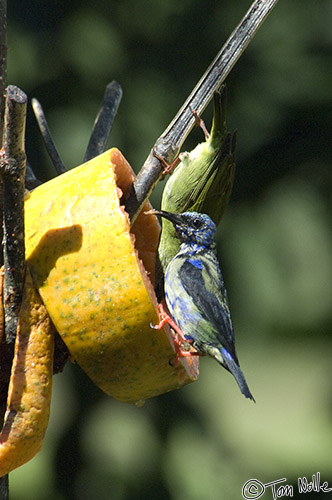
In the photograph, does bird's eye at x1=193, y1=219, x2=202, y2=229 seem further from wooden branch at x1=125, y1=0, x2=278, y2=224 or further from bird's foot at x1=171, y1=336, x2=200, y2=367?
wooden branch at x1=125, y1=0, x2=278, y2=224

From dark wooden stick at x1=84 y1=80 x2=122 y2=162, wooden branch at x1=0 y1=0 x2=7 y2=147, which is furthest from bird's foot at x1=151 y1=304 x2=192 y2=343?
dark wooden stick at x1=84 y1=80 x2=122 y2=162

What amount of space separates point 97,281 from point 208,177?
6.79 feet

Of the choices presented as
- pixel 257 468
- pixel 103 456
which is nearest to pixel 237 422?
pixel 257 468

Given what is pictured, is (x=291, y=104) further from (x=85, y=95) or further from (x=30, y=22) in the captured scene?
(x=30, y=22)

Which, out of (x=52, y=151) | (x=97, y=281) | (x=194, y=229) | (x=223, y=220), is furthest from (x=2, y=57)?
(x=223, y=220)

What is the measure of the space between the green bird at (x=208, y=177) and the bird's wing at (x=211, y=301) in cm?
102

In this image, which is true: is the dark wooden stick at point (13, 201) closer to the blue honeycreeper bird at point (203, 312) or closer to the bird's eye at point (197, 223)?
the blue honeycreeper bird at point (203, 312)

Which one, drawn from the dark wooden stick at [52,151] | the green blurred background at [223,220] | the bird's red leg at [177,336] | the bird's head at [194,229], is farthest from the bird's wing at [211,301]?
the green blurred background at [223,220]

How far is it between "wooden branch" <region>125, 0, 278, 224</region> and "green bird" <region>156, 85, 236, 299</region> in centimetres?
144

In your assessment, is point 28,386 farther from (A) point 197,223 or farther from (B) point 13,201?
(A) point 197,223

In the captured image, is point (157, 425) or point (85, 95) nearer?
point (157, 425)

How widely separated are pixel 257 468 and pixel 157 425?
0.80 metres

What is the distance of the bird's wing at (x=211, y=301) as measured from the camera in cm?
277

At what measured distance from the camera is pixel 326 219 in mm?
5777
